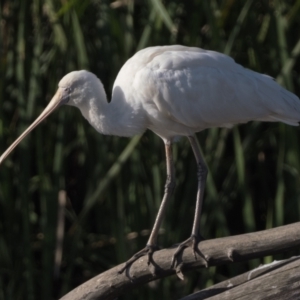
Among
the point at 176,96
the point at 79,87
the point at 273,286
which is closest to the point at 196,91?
the point at 176,96

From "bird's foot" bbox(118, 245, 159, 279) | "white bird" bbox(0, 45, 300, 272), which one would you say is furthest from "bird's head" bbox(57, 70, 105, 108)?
"bird's foot" bbox(118, 245, 159, 279)

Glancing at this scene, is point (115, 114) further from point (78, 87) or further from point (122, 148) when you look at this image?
point (122, 148)

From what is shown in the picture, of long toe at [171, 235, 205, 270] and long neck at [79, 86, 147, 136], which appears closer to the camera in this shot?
long toe at [171, 235, 205, 270]

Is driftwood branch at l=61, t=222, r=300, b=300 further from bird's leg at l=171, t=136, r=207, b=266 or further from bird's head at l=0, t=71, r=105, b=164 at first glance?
bird's head at l=0, t=71, r=105, b=164

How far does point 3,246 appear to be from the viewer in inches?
158

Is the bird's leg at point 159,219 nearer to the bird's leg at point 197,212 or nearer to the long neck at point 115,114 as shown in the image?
the bird's leg at point 197,212

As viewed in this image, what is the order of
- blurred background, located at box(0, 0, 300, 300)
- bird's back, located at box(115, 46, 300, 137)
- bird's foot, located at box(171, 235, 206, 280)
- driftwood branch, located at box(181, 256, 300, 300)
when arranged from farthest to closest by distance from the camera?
blurred background, located at box(0, 0, 300, 300) → bird's back, located at box(115, 46, 300, 137) → bird's foot, located at box(171, 235, 206, 280) → driftwood branch, located at box(181, 256, 300, 300)

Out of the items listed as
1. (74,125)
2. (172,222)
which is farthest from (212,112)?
(74,125)

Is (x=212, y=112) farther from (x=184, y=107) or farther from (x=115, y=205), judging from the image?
(x=115, y=205)

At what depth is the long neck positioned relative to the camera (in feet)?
9.96

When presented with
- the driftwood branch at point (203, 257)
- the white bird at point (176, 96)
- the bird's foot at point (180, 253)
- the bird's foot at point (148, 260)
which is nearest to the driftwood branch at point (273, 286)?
the driftwood branch at point (203, 257)

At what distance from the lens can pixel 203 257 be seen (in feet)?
8.79

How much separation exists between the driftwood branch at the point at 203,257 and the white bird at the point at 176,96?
0.26 metres

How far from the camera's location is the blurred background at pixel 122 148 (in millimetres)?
3707
